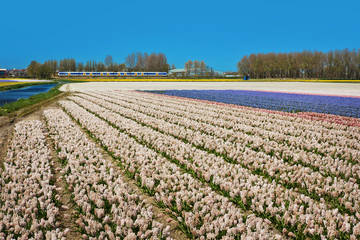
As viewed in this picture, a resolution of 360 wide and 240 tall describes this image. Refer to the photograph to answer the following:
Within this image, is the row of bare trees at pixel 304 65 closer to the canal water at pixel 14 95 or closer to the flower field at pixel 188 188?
the canal water at pixel 14 95

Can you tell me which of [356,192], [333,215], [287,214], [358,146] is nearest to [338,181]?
[356,192]

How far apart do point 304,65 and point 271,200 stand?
140292 mm

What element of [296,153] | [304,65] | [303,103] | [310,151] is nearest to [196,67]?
[304,65]

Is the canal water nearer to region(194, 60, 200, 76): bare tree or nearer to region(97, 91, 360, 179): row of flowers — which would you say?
region(97, 91, 360, 179): row of flowers

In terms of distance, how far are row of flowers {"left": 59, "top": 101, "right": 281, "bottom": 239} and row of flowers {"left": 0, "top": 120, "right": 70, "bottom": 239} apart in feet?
5.53

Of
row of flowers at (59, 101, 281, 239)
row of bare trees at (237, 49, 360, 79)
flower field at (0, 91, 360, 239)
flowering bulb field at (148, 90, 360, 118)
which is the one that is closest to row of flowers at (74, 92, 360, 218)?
flower field at (0, 91, 360, 239)

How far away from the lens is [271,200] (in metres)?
4.30

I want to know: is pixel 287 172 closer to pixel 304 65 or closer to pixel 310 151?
pixel 310 151

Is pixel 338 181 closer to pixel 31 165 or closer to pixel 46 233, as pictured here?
pixel 46 233

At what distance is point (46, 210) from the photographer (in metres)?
4.05

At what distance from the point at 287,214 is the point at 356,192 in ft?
5.81

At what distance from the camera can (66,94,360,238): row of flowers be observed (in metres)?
3.54

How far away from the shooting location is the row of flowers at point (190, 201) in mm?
3453

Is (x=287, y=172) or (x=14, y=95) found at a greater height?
(x=14, y=95)
